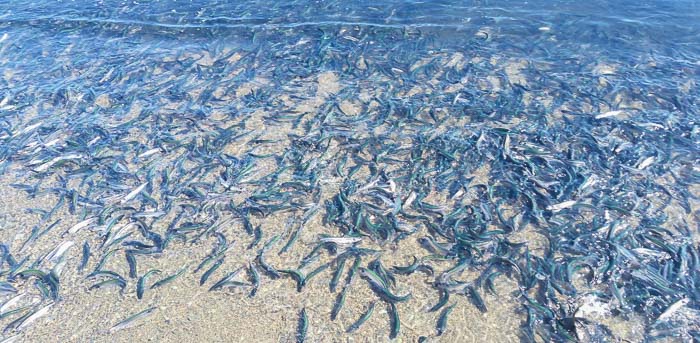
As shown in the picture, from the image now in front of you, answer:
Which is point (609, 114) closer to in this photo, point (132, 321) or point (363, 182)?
point (363, 182)

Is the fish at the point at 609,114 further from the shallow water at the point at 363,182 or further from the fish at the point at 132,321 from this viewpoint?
the fish at the point at 132,321

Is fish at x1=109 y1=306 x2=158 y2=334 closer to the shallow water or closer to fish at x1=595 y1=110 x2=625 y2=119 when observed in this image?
the shallow water

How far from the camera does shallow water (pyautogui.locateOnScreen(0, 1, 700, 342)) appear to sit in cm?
547

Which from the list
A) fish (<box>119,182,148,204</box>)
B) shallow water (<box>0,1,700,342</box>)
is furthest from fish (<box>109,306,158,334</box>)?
fish (<box>119,182,148,204</box>)

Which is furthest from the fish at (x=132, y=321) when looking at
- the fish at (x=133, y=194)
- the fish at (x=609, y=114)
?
the fish at (x=609, y=114)

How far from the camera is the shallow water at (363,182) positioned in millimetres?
5473

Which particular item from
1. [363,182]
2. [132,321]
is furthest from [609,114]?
[132,321]

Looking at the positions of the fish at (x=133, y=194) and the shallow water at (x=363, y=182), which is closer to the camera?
the shallow water at (x=363, y=182)

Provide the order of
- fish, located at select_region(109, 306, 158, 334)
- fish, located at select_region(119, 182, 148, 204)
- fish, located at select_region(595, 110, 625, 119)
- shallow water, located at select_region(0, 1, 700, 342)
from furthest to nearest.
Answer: fish, located at select_region(595, 110, 625, 119) < fish, located at select_region(119, 182, 148, 204) < shallow water, located at select_region(0, 1, 700, 342) < fish, located at select_region(109, 306, 158, 334)

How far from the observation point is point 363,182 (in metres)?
7.28

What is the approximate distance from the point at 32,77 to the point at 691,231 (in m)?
12.7

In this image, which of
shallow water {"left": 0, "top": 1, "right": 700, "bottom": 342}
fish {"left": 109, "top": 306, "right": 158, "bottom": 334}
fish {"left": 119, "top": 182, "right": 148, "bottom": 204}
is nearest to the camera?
fish {"left": 109, "top": 306, "right": 158, "bottom": 334}

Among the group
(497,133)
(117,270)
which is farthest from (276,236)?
(497,133)

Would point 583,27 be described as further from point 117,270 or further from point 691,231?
point 117,270
